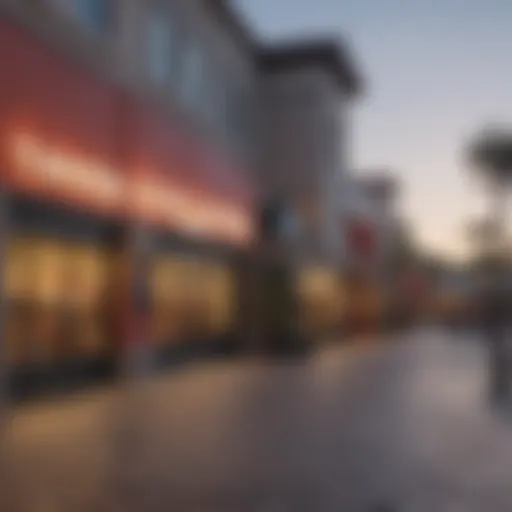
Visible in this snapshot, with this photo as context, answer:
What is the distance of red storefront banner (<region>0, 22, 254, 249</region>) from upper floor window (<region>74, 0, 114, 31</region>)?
1.42 meters

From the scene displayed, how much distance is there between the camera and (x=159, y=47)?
82.5ft

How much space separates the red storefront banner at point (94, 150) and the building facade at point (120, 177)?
0.04 metres

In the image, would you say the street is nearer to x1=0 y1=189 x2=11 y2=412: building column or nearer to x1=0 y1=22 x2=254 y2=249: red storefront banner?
x1=0 y1=189 x2=11 y2=412: building column

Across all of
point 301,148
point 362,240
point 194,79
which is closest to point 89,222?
point 194,79

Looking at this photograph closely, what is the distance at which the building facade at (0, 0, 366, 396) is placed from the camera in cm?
1719

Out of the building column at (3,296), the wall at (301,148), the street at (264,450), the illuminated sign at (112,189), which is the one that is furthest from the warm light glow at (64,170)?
the wall at (301,148)

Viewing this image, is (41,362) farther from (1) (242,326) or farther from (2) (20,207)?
(1) (242,326)

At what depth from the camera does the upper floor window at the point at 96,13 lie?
19.8 m

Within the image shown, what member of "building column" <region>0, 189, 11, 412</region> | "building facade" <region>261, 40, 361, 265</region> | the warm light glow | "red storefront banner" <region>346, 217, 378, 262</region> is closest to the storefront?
the warm light glow

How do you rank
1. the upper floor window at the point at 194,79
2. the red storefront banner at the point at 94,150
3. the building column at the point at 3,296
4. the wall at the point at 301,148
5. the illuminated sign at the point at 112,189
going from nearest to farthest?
the building column at the point at 3,296 → the red storefront banner at the point at 94,150 → the illuminated sign at the point at 112,189 → the upper floor window at the point at 194,79 → the wall at the point at 301,148

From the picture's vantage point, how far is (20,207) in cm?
1678

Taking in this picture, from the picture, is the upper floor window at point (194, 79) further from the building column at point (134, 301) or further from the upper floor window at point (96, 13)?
the building column at point (134, 301)

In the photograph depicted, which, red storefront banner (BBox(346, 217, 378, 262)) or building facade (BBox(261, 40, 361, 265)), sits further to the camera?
red storefront banner (BBox(346, 217, 378, 262))

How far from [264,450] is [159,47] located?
662 inches
